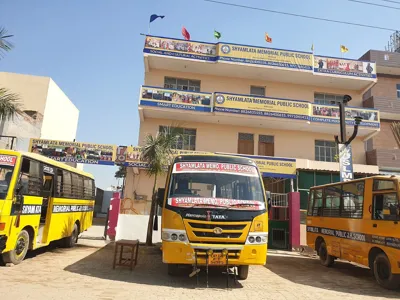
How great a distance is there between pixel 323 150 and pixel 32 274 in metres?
20.0

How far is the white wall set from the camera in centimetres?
2583

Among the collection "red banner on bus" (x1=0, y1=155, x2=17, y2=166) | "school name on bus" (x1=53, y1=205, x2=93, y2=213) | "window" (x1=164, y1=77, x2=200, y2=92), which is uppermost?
"window" (x1=164, y1=77, x2=200, y2=92)

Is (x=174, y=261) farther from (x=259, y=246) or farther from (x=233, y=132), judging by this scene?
(x=233, y=132)

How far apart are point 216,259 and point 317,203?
6776 mm

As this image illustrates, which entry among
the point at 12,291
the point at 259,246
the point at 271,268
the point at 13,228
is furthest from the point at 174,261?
the point at 271,268

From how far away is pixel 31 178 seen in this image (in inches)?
315

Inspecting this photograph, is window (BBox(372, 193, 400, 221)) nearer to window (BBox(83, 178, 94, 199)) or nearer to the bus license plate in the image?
the bus license plate

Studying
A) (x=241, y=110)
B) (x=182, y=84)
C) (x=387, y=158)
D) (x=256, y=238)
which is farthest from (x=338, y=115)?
(x=256, y=238)

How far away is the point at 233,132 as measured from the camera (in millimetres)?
21328

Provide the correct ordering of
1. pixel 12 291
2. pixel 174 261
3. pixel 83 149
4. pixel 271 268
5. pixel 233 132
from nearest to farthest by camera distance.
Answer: pixel 12 291 → pixel 174 261 → pixel 271 268 → pixel 83 149 → pixel 233 132

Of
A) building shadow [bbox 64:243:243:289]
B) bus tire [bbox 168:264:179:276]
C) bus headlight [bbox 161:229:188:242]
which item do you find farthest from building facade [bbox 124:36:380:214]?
bus headlight [bbox 161:229:188:242]

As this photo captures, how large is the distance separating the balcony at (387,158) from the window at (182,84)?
525 inches

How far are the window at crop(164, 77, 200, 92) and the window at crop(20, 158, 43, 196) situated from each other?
565 inches

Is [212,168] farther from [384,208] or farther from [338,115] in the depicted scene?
[338,115]
